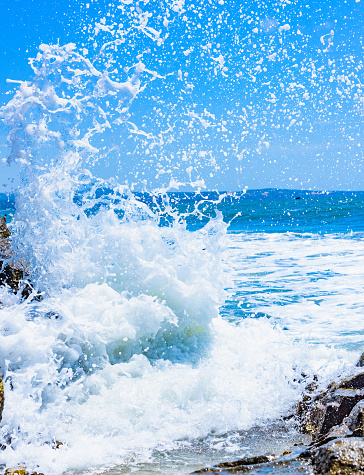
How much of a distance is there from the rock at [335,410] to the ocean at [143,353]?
198 mm

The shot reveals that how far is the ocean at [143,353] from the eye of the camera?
372 centimetres

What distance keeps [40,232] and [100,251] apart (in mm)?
882

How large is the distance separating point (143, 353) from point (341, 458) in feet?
11.1

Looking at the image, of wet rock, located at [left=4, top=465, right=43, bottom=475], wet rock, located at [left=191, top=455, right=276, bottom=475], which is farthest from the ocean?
wet rock, located at [left=191, top=455, right=276, bottom=475]

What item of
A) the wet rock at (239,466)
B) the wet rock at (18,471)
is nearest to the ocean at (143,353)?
the wet rock at (18,471)

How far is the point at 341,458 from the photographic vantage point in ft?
7.93

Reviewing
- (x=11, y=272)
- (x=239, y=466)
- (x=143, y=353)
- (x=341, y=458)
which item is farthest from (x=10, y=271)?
(x=341, y=458)

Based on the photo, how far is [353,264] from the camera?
42.5ft

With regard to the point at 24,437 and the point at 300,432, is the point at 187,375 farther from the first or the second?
the point at 24,437

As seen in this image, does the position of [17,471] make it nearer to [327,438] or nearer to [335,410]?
[327,438]

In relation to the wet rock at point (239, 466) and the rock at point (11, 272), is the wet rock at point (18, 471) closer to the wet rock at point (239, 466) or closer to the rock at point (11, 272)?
the wet rock at point (239, 466)

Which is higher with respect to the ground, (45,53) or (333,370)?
(45,53)

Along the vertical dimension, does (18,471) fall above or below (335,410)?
below

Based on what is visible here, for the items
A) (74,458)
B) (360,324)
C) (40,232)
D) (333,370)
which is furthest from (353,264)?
(74,458)
